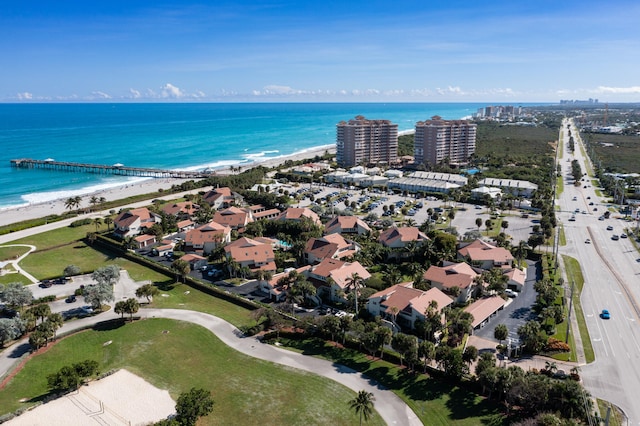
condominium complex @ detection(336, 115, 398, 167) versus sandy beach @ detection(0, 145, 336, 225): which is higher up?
condominium complex @ detection(336, 115, 398, 167)

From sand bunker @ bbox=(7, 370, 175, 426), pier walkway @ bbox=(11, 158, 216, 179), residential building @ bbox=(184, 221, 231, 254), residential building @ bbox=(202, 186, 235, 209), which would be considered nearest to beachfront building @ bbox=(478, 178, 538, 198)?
residential building @ bbox=(202, 186, 235, 209)

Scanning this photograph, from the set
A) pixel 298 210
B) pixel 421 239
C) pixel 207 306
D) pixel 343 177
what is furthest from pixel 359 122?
pixel 207 306

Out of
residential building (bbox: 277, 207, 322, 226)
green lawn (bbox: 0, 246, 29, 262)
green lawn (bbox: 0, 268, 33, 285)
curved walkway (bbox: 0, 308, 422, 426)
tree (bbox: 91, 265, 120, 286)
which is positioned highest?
residential building (bbox: 277, 207, 322, 226)

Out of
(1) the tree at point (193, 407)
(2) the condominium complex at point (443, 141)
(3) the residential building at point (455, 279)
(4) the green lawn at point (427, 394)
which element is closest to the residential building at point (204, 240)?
(4) the green lawn at point (427, 394)

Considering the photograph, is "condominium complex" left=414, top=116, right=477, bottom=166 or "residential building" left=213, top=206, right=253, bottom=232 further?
"condominium complex" left=414, top=116, right=477, bottom=166

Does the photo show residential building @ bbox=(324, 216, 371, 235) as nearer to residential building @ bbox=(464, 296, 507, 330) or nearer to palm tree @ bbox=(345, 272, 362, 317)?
palm tree @ bbox=(345, 272, 362, 317)

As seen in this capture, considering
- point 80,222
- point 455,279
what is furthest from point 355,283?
point 80,222

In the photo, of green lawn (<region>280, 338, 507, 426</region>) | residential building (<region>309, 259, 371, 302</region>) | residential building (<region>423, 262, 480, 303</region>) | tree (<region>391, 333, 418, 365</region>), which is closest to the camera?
green lawn (<region>280, 338, 507, 426</region>)

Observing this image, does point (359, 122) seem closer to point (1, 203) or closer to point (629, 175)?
point (629, 175)
